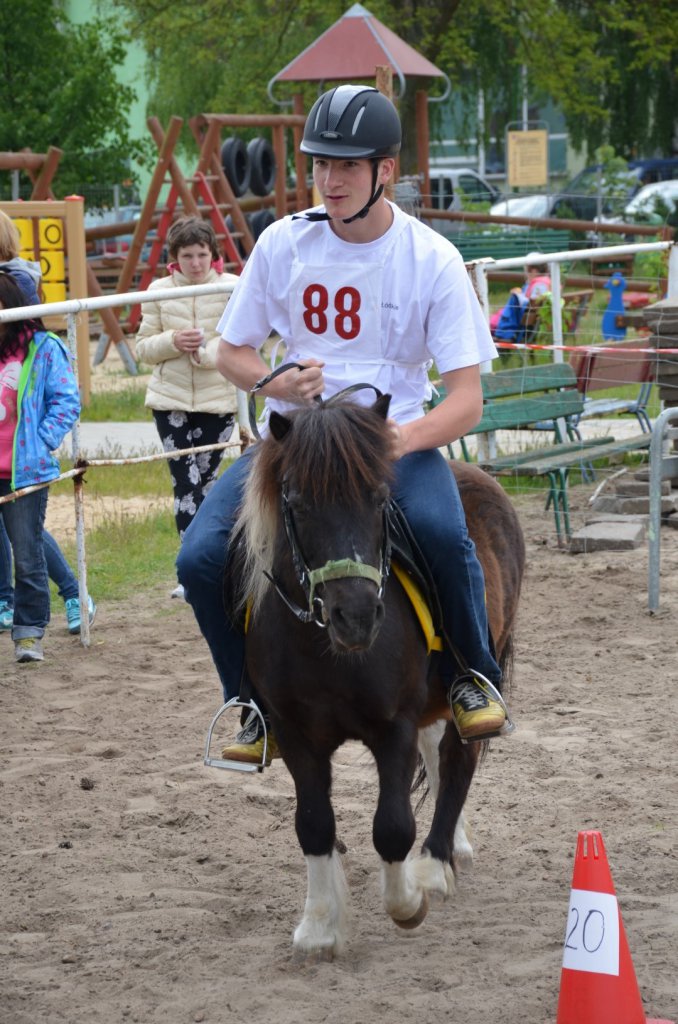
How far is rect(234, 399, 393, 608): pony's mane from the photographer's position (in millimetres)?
3217

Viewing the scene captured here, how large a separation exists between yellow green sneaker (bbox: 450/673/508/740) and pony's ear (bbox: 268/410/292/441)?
1.02m

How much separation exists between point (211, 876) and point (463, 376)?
1.81 metres

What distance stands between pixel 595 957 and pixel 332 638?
96 cm

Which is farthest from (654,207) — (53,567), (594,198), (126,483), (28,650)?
(28,650)

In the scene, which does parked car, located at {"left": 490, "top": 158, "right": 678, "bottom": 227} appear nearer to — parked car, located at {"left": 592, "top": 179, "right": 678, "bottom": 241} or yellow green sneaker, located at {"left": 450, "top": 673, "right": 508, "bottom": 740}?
parked car, located at {"left": 592, "top": 179, "right": 678, "bottom": 241}

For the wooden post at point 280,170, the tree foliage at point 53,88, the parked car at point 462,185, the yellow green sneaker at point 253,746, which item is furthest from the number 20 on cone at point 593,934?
the parked car at point 462,185

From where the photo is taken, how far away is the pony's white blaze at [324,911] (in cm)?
369

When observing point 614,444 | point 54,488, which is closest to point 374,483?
point 614,444

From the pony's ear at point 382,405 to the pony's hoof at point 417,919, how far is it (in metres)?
1.36

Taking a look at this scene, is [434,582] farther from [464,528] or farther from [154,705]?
[154,705]

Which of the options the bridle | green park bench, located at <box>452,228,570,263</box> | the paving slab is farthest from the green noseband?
green park bench, located at <box>452,228,570,263</box>

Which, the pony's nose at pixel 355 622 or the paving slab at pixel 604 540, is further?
the paving slab at pixel 604 540

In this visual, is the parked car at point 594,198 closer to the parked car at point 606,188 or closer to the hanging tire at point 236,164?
the parked car at point 606,188

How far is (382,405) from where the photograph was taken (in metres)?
3.40
